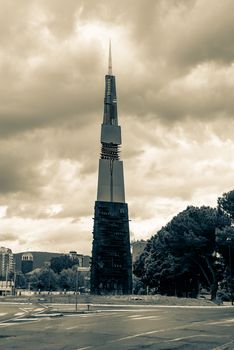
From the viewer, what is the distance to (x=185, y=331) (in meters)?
22.5

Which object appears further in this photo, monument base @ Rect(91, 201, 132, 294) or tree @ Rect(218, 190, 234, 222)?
monument base @ Rect(91, 201, 132, 294)

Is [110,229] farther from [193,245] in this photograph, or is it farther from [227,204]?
[227,204]

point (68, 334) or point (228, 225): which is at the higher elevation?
point (228, 225)

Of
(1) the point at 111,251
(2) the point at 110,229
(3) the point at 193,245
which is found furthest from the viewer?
(2) the point at 110,229

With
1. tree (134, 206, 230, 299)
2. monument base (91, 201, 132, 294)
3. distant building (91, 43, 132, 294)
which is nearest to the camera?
tree (134, 206, 230, 299)

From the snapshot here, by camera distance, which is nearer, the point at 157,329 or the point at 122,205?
the point at 157,329

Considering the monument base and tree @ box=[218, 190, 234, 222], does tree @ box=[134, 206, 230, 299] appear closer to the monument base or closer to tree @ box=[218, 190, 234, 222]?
tree @ box=[218, 190, 234, 222]

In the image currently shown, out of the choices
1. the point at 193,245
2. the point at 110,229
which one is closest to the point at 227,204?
the point at 193,245

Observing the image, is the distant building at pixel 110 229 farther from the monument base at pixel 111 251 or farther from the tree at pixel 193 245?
the tree at pixel 193 245

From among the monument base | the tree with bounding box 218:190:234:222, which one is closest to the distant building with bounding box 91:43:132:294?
the monument base

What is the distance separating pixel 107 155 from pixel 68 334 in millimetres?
75702

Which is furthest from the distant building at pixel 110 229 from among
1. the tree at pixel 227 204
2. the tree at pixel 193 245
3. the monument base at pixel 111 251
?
the tree at pixel 227 204

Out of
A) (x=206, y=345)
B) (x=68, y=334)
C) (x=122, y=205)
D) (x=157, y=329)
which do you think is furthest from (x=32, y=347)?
(x=122, y=205)

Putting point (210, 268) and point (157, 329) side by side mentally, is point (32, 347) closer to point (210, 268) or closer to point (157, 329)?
point (157, 329)
